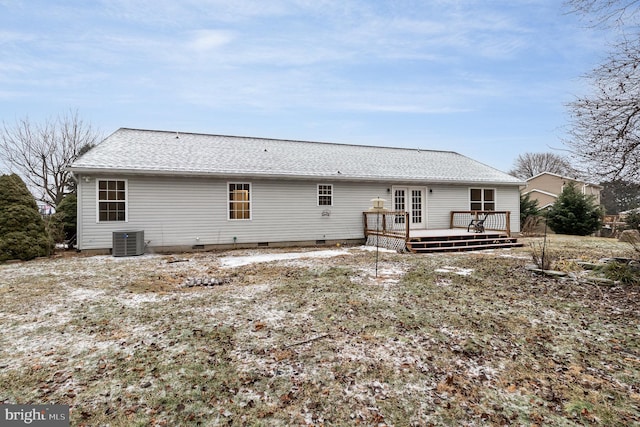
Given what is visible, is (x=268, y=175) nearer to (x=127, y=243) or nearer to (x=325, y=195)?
(x=325, y=195)

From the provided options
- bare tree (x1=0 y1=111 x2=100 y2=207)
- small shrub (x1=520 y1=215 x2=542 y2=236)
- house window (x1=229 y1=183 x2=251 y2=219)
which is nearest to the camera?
house window (x1=229 y1=183 x2=251 y2=219)

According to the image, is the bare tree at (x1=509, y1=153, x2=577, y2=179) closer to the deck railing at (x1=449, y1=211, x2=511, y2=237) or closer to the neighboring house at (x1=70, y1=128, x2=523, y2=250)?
the deck railing at (x1=449, y1=211, x2=511, y2=237)

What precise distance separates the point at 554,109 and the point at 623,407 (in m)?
5.75

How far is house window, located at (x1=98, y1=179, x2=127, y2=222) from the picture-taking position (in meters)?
10.2

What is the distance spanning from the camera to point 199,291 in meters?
5.79

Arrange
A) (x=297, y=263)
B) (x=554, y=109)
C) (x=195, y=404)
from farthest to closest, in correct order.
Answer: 1. (x=297, y=263)
2. (x=554, y=109)
3. (x=195, y=404)

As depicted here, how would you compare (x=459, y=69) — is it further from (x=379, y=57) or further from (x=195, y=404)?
(x=195, y=404)

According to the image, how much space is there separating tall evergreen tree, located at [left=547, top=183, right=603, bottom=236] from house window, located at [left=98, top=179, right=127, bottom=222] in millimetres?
20889

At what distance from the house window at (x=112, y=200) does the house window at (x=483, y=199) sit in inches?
562

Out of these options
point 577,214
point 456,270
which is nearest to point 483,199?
point 577,214

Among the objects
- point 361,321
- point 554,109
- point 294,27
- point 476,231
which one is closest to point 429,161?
point 476,231

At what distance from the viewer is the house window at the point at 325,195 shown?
1270cm

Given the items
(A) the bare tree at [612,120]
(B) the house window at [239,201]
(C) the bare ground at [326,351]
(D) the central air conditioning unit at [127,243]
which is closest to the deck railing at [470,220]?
(A) the bare tree at [612,120]

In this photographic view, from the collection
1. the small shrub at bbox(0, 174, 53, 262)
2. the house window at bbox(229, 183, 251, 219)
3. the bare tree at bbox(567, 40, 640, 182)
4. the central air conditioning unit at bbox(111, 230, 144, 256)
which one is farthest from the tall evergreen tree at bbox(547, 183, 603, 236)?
the small shrub at bbox(0, 174, 53, 262)
